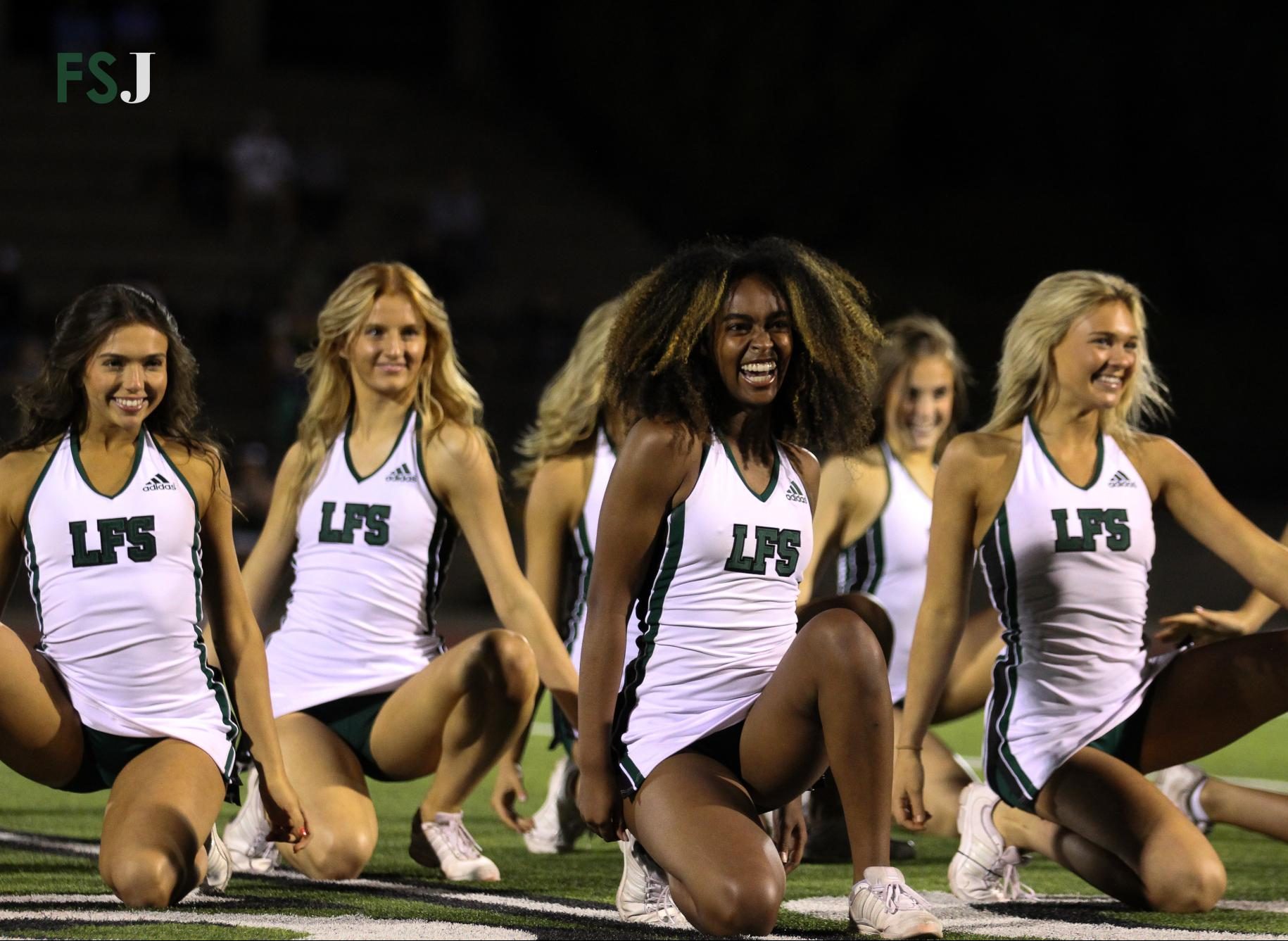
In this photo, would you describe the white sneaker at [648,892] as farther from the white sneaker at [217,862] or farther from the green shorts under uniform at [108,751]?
the green shorts under uniform at [108,751]

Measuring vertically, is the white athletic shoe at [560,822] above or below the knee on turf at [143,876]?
below

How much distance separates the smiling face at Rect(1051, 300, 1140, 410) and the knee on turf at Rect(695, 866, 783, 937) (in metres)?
1.63

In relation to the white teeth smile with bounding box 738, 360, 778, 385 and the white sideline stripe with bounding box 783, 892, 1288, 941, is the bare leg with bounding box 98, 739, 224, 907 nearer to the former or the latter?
the white sideline stripe with bounding box 783, 892, 1288, 941

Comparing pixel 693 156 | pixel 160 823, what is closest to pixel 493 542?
pixel 160 823

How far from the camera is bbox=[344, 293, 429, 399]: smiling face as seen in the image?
207 inches

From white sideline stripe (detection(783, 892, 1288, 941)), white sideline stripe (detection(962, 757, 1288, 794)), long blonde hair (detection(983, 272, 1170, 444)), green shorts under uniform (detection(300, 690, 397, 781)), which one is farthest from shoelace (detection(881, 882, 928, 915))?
white sideline stripe (detection(962, 757, 1288, 794))

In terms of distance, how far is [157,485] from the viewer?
4512 millimetres

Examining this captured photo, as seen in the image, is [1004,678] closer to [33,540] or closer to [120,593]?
[120,593]

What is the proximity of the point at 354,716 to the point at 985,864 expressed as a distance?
1627 mm

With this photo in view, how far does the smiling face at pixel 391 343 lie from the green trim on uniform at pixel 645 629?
4.49 feet

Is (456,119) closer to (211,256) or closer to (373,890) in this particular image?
(211,256)

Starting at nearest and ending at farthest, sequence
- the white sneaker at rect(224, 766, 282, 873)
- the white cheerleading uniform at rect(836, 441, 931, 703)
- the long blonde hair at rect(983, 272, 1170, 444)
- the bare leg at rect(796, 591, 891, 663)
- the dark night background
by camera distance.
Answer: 1. the bare leg at rect(796, 591, 891, 663)
2. the long blonde hair at rect(983, 272, 1170, 444)
3. the white sneaker at rect(224, 766, 282, 873)
4. the white cheerleading uniform at rect(836, 441, 931, 703)
5. the dark night background

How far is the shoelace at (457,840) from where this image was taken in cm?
505

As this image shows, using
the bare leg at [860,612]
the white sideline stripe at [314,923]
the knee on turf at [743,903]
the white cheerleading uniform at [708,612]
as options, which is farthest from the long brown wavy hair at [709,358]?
the white sideline stripe at [314,923]
